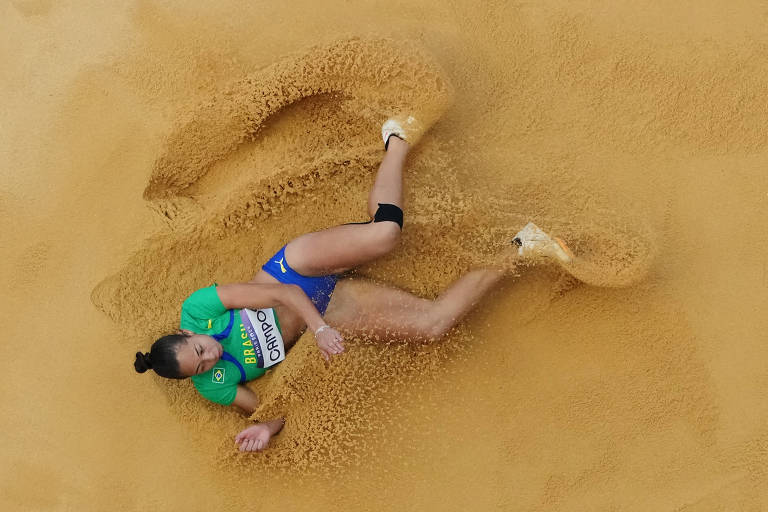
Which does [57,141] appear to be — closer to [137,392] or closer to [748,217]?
[137,392]

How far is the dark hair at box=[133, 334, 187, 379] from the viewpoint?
9.17ft

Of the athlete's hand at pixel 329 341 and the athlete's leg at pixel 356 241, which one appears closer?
the athlete's hand at pixel 329 341

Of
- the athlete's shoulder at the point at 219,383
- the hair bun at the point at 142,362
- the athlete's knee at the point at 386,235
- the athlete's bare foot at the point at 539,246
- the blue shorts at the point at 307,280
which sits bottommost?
the hair bun at the point at 142,362

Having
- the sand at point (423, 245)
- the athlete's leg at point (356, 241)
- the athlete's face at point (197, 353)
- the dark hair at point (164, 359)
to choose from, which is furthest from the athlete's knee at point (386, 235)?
the dark hair at point (164, 359)

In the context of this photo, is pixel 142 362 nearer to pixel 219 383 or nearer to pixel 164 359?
pixel 164 359

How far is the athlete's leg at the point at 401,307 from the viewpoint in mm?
3062

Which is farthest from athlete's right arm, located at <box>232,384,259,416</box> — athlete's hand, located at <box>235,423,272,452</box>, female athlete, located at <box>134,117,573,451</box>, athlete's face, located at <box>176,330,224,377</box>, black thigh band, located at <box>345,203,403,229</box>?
black thigh band, located at <box>345,203,403,229</box>

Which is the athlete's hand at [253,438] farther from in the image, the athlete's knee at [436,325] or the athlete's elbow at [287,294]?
the athlete's knee at [436,325]

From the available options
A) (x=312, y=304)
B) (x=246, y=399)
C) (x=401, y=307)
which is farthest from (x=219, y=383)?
(x=401, y=307)

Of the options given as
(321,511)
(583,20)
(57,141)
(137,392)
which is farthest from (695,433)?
(57,141)

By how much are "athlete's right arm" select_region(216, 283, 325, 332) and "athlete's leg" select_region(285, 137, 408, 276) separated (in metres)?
0.16

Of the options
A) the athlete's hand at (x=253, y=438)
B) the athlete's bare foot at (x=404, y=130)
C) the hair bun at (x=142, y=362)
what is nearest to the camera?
the hair bun at (x=142, y=362)

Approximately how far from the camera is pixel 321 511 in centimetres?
307

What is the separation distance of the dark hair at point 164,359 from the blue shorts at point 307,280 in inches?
20.6
